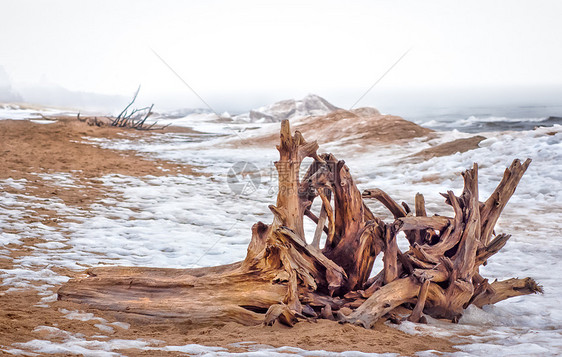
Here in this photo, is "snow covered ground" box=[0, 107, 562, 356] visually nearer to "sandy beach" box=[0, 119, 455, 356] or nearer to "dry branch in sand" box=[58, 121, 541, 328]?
"sandy beach" box=[0, 119, 455, 356]

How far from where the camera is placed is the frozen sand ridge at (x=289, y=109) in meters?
31.2

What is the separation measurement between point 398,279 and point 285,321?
0.96 m

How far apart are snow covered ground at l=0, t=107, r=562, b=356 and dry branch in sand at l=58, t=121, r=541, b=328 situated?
0.25 meters

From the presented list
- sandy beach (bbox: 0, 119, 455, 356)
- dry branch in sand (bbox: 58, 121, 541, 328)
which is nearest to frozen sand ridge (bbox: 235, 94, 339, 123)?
sandy beach (bbox: 0, 119, 455, 356)

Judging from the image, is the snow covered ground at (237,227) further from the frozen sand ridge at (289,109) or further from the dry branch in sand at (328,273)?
the frozen sand ridge at (289,109)

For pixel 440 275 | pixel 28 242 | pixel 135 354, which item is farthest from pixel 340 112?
pixel 135 354

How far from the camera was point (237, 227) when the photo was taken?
27.3ft

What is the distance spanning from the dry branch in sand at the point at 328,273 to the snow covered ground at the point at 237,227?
0.25 metres

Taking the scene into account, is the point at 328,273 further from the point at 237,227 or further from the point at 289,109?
the point at 289,109

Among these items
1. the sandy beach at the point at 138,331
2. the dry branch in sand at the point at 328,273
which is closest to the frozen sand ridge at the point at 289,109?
the sandy beach at the point at 138,331

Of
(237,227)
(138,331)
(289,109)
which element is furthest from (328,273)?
(289,109)

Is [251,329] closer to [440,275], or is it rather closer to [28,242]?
[440,275]

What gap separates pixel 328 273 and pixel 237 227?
13.3 feet

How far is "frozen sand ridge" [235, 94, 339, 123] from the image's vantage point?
31.2 m
